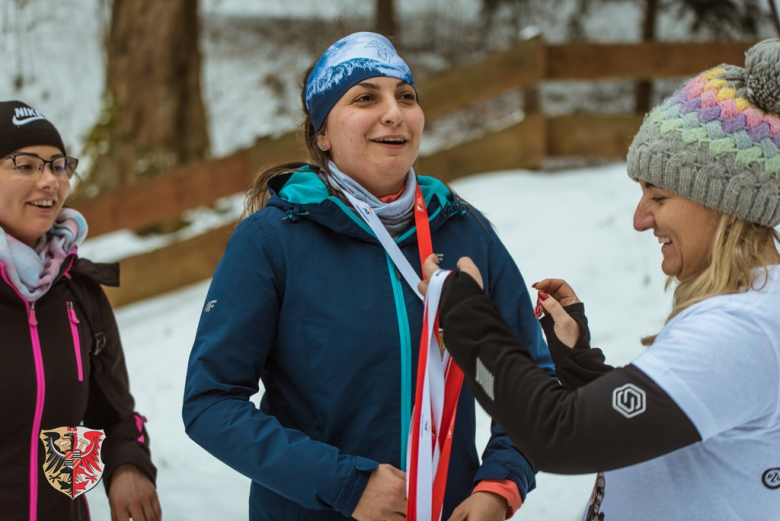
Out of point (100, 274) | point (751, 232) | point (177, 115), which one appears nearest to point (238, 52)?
point (177, 115)

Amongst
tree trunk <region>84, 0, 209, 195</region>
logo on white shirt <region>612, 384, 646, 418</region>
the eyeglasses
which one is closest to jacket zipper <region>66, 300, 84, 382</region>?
the eyeglasses

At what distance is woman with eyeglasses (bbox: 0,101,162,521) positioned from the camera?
8.25ft

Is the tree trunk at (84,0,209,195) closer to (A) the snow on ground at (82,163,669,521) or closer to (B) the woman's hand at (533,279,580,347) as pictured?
(A) the snow on ground at (82,163,669,521)

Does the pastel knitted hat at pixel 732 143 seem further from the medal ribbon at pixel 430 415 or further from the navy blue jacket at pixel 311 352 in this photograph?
the navy blue jacket at pixel 311 352

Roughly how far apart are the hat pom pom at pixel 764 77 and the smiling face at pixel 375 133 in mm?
881

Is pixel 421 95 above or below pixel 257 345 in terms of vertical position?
above

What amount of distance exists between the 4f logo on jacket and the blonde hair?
1.69 meters

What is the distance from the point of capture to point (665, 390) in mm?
1644

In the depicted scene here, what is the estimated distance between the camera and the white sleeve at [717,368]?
1.64m

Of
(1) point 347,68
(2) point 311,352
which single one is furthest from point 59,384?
(1) point 347,68

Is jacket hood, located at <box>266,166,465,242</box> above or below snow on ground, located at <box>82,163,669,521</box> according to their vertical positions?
above

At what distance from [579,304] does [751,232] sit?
0.58 meters

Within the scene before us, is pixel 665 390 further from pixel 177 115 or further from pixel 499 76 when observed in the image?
pixel 177 115

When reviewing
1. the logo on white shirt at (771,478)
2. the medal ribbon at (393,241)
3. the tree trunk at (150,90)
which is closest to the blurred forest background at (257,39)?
the tree trunk at (150,90)
